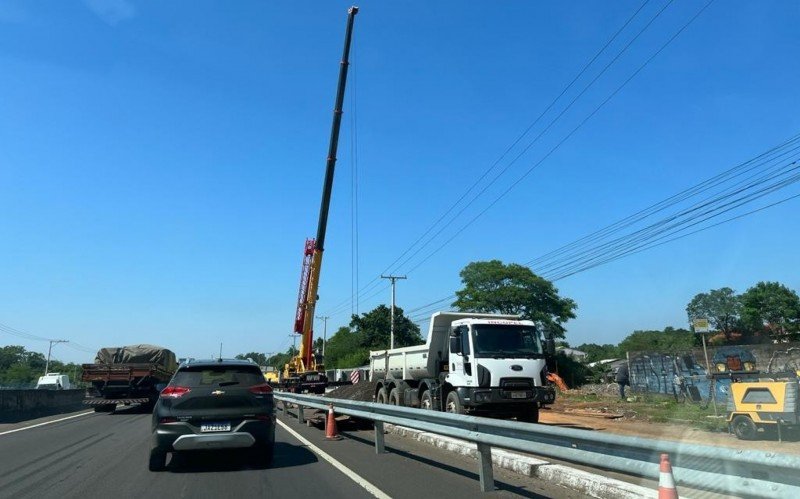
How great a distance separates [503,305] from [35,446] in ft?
155

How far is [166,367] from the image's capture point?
27.0 m

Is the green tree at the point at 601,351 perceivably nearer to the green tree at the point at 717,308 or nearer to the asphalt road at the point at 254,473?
the green tree at the point at 717,308

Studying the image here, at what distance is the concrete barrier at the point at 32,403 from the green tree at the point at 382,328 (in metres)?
51.8

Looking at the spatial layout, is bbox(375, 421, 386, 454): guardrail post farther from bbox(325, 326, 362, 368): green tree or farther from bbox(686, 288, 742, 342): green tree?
bbox(325, 326, 362, 368): green tree

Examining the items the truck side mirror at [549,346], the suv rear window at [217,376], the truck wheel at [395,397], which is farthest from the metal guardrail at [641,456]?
the truck wheel at [395,397]

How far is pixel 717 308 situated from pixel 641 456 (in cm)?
4647

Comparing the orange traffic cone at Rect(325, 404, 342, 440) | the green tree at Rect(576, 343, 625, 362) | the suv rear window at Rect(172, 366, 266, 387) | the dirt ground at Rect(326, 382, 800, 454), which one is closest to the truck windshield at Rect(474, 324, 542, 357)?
the dirt ground at Rect(326, 382, 800, 454)

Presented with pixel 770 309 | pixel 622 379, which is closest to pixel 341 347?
pixel 770 309

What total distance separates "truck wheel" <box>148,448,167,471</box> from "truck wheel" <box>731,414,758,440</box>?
13.4 metres

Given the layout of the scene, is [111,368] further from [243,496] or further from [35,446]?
[243,496]

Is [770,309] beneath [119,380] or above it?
above

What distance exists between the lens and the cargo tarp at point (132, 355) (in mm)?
25688

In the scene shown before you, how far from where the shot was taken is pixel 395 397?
18.4 meters

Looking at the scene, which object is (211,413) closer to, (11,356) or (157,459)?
(157,459)
